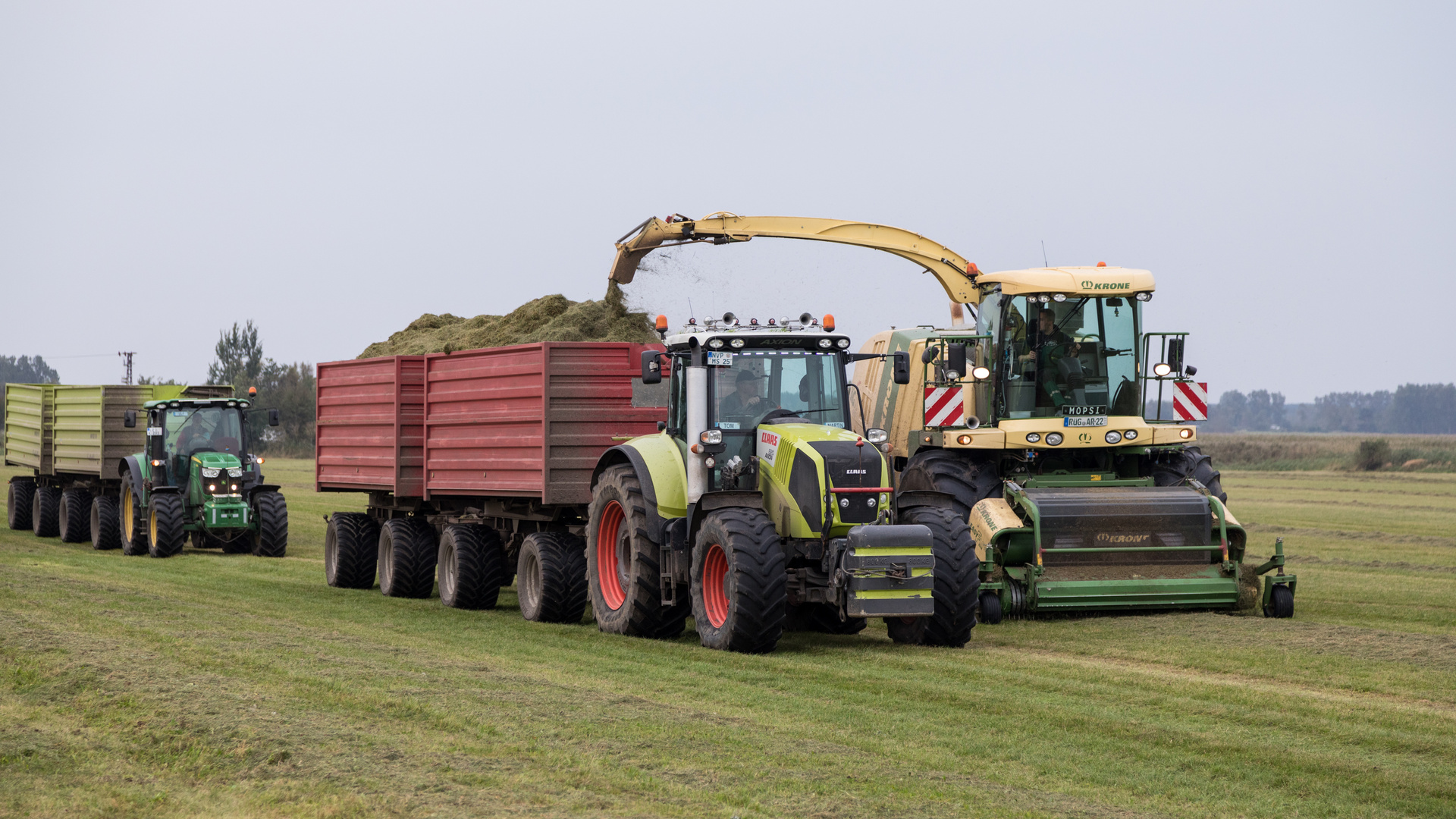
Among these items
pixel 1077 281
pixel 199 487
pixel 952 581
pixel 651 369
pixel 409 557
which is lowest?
pixel 409 557

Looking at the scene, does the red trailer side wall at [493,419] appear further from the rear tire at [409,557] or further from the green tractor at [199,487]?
the green tractor at [199,487]

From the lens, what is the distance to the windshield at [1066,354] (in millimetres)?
15516

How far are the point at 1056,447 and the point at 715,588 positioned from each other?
4889mm

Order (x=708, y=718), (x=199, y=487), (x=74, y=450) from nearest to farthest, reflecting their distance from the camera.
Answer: (x=708, y=718) → (x=199, y=487) → (x=74, y=450)

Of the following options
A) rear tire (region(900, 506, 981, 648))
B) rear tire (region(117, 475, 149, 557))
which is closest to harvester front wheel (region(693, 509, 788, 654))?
rear tire (region(900, 506, 981, 648))

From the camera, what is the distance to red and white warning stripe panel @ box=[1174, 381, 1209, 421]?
51.1 ft

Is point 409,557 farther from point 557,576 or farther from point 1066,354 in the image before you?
point 1066,354

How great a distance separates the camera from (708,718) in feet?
28.3

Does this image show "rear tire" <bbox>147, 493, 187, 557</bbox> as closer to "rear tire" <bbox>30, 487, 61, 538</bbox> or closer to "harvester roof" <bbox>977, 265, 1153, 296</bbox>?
"rear tire" <bbox>30, 487, 61, 538</bbox>

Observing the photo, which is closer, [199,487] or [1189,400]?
[1189,400]

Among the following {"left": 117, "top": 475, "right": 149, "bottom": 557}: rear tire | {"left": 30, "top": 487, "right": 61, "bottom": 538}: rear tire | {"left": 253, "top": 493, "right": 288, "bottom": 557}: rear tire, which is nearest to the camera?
{"left": 253, "top": 493, "right": 288, "bottom": 557}: rear tire

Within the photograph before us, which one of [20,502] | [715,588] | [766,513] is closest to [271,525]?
[20,502]

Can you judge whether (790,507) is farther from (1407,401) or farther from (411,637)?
(1407,401)

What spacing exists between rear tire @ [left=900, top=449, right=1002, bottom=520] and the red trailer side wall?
2750 mm
